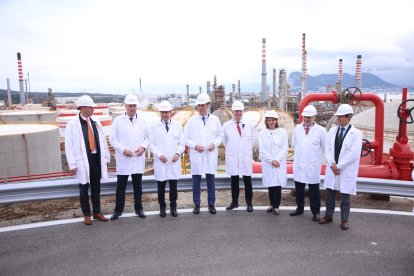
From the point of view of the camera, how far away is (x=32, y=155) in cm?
1435

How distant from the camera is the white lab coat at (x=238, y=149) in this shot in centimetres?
539

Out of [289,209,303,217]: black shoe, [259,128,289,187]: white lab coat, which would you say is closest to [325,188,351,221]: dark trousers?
[289,209,303,217]: black shoe

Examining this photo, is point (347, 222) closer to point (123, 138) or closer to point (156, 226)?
point (156, 226)

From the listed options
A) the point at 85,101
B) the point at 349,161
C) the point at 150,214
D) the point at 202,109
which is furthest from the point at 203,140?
the point at 349,161

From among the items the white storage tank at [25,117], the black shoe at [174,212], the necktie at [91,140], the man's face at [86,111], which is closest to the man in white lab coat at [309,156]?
the black shoe at [174,212]

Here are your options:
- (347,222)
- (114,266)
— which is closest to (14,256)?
(114,266)

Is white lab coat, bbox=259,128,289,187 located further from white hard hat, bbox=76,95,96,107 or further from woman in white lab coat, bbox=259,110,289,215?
white hard hat, bbox=76,95,96,107

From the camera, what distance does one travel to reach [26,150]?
14047 mm

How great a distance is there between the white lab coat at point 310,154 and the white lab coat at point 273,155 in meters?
0.21

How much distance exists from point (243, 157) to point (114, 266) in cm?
266

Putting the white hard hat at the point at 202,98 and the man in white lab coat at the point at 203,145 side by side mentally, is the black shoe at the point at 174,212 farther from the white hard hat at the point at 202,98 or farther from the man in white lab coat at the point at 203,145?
the white hard hat at the point at 202,98

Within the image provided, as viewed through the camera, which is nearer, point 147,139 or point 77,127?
point 77,127

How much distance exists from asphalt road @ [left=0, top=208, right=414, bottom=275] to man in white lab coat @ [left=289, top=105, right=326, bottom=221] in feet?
1.49

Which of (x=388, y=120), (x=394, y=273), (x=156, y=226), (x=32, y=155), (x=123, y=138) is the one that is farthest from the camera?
(x=388, y=120)
